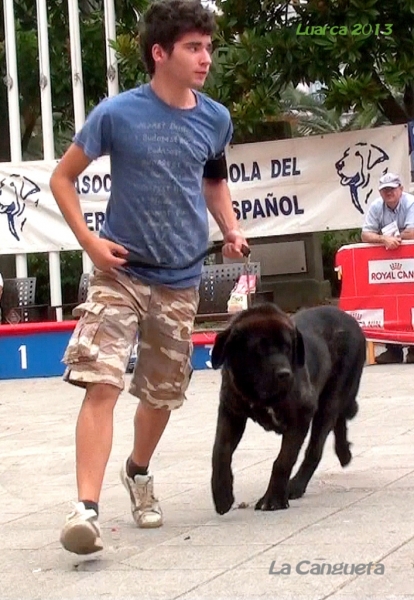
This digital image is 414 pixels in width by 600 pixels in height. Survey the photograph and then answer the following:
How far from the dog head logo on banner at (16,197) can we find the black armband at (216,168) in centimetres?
971

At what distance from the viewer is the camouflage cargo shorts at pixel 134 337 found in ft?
14.5

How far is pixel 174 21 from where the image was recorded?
459 cm

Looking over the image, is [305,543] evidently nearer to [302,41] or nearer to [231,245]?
[231,245]

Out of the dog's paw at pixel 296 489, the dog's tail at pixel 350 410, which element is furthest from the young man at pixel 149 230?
the dog's tail at pixel 350 410

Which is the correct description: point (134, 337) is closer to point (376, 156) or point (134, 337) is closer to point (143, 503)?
point (143, 503)

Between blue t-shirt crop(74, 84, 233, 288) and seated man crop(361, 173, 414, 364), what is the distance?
708 cm

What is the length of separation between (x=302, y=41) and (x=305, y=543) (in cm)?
988

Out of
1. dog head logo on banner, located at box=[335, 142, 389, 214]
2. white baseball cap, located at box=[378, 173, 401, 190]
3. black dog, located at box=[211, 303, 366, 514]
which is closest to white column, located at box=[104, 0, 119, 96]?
dog head logo on banner, located at box=[335, 142, 389, 214]

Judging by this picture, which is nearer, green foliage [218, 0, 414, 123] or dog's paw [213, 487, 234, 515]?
dog's paw [213, 487, 234, 515]

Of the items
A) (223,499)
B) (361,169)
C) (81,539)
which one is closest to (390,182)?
(361,169)

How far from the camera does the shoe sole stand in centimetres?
406

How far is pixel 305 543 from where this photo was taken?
4391 mm

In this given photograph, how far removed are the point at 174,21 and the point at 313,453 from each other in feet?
6.62

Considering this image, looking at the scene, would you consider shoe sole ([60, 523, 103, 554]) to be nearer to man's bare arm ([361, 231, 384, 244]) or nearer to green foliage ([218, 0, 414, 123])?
man's bare arm ([361, 231, 384, 244])
